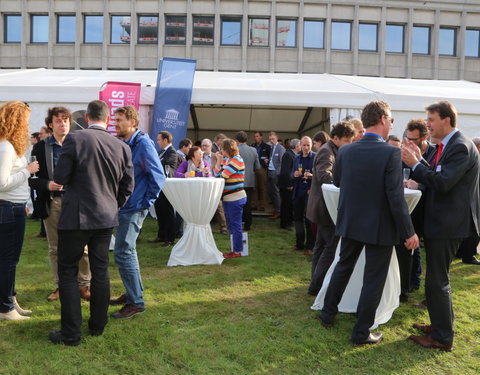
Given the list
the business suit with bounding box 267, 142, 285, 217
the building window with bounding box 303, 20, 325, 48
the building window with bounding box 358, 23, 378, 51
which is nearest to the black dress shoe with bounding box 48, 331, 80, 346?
the business suit with bounding box 267, 142, 285, 217

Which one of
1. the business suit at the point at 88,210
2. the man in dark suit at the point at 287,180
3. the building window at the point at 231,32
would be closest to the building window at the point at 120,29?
the building window at the point at 231,32

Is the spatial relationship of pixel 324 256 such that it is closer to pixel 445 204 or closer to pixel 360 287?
pixel 360 287

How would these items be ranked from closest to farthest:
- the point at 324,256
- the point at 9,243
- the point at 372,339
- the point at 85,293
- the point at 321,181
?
the point at 372,339 → the point at 9,243 → the point at 85,293 → the point at 324,256 → the point at 321,181

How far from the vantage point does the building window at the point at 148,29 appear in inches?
959

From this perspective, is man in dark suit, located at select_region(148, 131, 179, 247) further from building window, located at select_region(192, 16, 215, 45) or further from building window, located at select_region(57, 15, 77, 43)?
building window, located at select_region(57, 15, 77, 43)

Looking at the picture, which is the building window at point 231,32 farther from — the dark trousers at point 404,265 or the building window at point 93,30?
the dark trousers at point 404,265

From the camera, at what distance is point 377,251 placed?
2988 millimetres

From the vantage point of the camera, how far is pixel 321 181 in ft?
14.0

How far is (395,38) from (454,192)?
2510 centimetres

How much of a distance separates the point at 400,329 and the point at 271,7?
23777mm

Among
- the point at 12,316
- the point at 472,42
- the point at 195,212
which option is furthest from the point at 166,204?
the point at 472,42

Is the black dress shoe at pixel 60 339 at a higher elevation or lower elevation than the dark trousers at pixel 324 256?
lower

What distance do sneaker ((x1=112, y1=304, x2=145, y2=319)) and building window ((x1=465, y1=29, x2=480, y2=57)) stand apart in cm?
2773

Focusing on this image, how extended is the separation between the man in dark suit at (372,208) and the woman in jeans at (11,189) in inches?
93.1
